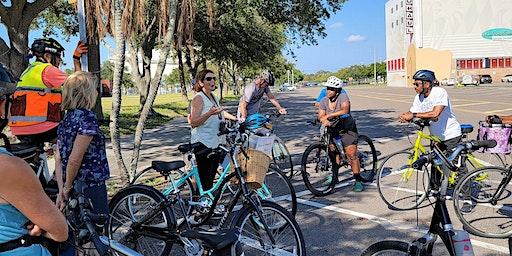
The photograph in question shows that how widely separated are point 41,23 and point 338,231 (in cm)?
2475

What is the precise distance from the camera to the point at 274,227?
13.0 feet

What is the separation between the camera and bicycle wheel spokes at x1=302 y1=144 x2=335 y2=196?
22.4ft

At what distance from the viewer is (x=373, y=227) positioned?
5.33 metres

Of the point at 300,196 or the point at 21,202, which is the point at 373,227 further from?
the point at 21,202

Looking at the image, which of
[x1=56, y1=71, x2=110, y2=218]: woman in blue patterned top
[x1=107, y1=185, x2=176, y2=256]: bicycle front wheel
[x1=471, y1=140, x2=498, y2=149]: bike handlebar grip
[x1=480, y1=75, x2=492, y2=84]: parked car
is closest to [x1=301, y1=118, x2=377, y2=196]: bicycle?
[x1=471, y1=140, x2=498, y2=149]: bike handlebar grip

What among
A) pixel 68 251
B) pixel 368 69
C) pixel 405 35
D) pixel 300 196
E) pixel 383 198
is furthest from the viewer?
pixel 368 69

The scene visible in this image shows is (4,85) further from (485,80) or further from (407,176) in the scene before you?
(485,80)

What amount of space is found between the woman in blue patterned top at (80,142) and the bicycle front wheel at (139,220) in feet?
1.92

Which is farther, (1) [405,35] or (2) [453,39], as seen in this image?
(1) [405,35]

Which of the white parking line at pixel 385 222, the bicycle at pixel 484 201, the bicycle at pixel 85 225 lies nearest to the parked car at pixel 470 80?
the white parking line at pixel 385 222

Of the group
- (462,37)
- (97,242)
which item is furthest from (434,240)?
(462,37)

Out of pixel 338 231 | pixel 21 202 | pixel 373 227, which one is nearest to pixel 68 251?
pixel 21 202

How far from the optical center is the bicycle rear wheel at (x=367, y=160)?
24.7ft

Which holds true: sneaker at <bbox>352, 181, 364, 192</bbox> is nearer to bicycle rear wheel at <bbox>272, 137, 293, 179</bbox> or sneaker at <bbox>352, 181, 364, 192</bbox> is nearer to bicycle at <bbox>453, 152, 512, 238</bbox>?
bicycle rear wheel at <bbox>272, 137, 293, 179</bbox>
